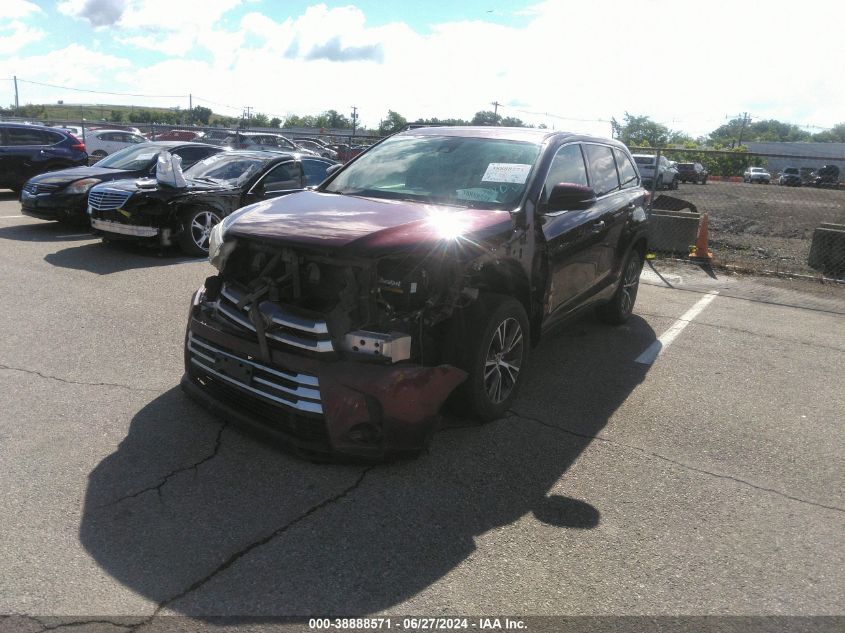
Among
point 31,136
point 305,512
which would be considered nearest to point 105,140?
point 31,136

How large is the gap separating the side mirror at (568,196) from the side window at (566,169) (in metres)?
0.16

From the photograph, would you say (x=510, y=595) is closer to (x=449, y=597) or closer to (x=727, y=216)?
(x=449, y=597)

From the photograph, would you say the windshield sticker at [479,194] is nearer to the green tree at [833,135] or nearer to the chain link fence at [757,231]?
the chain link fence at [757,231]

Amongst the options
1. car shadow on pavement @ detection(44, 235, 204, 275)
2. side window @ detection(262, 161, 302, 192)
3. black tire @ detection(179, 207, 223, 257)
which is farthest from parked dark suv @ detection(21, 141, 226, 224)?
side window @ detection(262, 161, 302, 192)

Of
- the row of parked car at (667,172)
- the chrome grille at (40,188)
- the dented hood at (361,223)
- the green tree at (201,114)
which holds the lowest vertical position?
the chrome grille at (40,188)

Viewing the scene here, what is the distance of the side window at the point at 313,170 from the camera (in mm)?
10008

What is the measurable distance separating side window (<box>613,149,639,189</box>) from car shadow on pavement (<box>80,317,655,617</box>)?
3.13m

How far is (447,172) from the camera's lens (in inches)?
191

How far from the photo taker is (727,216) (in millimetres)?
19109

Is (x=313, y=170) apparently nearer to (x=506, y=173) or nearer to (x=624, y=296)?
(x=624, y=296)

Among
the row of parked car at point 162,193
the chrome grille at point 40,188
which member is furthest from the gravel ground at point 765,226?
the chrome grille at point 40,188

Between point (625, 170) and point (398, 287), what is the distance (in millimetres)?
4014

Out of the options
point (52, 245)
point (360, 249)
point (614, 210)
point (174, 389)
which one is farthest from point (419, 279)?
point (52, 245)

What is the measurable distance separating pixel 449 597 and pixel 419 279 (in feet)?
5.44
